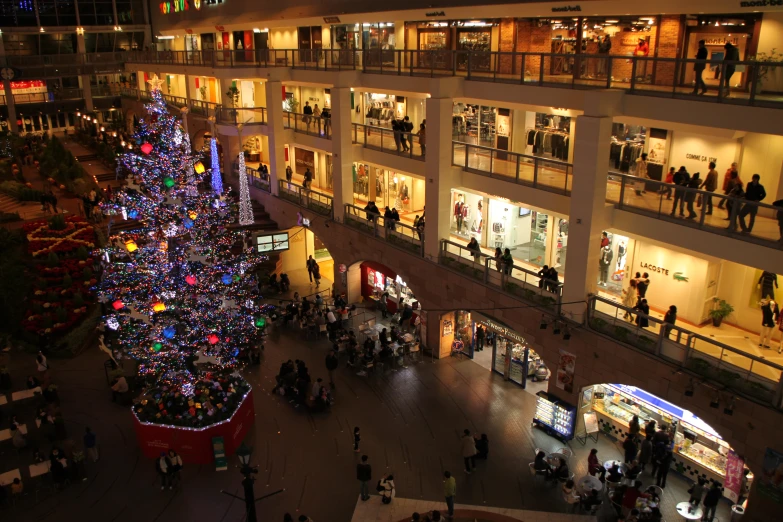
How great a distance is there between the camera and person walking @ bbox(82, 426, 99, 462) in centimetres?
1628

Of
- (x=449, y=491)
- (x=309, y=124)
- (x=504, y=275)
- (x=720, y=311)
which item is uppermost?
(x=309, y=124)

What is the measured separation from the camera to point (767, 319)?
1416cm

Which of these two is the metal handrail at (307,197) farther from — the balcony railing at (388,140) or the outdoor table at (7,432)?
the outdoor table at (7,432)

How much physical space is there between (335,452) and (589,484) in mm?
6510

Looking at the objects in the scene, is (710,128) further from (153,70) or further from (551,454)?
(153,70)

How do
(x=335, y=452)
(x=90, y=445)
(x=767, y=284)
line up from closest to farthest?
(x=767, y=284)
(x=90, y=445)
(x=335, y=452)

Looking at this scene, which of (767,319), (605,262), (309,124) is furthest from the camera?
(309,124)

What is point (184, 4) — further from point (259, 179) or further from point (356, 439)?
point (356, 439)

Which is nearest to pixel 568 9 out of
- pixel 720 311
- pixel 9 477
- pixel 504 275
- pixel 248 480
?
pixel 504 275

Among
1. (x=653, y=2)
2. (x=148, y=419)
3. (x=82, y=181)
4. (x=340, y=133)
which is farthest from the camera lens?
(x=82, y=181)

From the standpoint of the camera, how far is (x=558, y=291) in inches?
664

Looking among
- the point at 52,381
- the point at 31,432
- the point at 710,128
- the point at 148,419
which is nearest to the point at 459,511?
the point at 148,419

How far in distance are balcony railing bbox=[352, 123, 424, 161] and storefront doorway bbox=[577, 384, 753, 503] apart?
986 centimetres

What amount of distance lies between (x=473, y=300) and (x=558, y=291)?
312 cm
